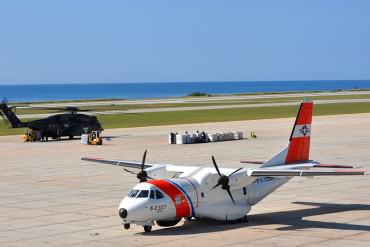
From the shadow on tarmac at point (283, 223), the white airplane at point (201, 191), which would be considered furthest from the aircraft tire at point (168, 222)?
the shadow on tarmac at point (283, 223)

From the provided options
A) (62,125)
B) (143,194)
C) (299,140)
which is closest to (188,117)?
(62,125)

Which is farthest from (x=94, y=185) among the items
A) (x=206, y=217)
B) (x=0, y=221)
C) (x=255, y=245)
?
(x=255, y=245)

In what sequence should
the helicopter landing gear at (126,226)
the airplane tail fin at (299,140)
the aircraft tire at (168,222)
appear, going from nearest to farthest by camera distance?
the helicopter landing gear at (126,226)
the aircraft tire at (168,222)
the airplane tail fin at (299,140)

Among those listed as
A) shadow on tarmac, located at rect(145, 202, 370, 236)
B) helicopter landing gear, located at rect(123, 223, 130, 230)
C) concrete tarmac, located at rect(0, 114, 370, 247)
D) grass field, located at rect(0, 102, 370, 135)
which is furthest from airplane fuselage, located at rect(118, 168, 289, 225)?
grass field, located at rect(0, 102, 370, 135)

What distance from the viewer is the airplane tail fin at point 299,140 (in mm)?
Answer: 36000

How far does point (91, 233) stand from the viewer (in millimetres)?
30406

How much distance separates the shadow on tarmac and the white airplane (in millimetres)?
→ 440

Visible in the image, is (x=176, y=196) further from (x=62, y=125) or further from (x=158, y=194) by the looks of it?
(x=62, y=125)

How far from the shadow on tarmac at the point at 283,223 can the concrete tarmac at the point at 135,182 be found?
1.6 inches

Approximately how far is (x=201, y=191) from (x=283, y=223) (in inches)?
155

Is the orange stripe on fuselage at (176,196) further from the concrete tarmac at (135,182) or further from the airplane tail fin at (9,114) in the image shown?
the airplane tail fin at (9,114)

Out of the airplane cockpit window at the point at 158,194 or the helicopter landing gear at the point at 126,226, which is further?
the helicopter landing gear at the point at 126,226

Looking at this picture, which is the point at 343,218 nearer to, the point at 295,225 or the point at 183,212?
the point at 295,225

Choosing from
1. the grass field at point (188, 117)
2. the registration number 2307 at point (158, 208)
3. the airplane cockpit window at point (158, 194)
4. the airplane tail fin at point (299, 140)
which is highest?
the grass field at point (188, 117)
